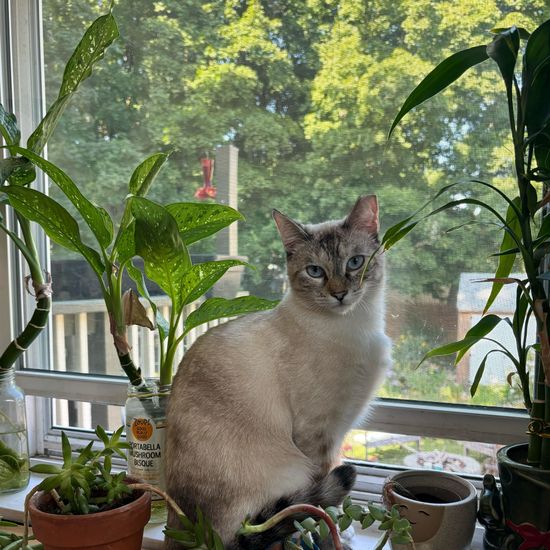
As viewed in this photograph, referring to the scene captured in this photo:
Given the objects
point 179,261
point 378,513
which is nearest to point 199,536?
point 378,513

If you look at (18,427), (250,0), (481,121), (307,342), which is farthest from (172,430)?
Answer: (250,0)

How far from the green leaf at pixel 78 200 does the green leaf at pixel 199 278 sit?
183 mm

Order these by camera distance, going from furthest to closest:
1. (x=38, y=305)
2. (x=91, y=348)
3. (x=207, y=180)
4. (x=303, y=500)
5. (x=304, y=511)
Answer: (x=91, y=348) → (x=207, y=180) → (x=38, y=305) → (x=303, y=500) → (x=304, y=511)

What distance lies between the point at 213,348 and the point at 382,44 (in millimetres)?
773

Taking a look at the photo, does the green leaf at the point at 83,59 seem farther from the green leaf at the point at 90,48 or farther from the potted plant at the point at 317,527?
the potted plant at the point at 317,527

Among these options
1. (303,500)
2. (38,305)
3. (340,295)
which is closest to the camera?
(303,500)

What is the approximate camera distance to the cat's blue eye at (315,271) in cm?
111

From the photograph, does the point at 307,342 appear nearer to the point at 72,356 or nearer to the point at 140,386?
the point at 140,386

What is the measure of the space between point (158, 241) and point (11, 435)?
2.40 feet

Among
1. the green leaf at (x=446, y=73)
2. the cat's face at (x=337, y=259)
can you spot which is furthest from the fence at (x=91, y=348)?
the green leaf at (x=446, y=73)

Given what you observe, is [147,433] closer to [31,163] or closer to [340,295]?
[340,295]

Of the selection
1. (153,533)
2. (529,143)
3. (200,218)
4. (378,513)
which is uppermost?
(529,143)

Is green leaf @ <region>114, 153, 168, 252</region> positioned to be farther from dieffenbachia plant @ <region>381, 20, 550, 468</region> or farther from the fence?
dieffenbachia plant @ <region>381, 20, 550, 468</region>

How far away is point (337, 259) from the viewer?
42.8 inches
